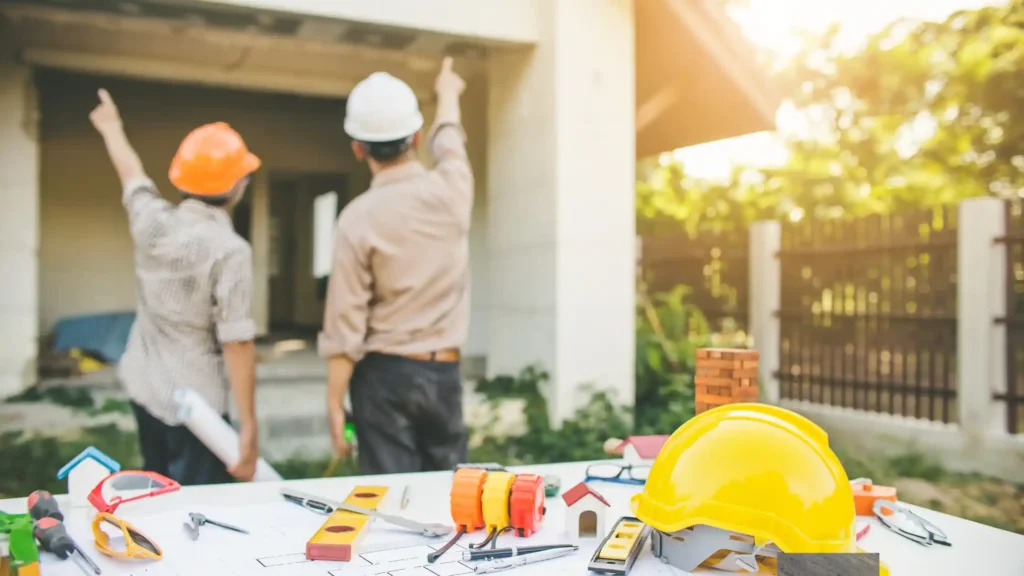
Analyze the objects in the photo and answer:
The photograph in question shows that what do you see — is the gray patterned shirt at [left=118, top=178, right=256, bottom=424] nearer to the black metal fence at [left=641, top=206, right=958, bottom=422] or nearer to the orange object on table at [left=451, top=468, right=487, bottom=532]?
the orange object on table at [left=451, top=468, right=487, bottom=532]

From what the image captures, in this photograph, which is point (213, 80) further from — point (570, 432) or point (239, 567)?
point (239, 567)

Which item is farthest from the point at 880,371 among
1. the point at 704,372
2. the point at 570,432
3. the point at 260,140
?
the point at 260,140

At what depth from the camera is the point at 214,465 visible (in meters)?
2.79

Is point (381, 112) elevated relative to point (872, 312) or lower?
elevated

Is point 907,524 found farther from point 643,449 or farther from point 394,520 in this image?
point 394,520

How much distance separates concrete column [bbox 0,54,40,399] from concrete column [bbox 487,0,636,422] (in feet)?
11.9

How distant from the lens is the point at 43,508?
1.53 m

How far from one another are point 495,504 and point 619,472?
0.57 metres

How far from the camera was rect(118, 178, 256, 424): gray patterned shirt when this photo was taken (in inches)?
108

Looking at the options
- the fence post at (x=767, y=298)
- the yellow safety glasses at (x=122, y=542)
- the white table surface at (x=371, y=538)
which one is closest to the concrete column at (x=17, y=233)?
the white table surface at (x=371, y=538)

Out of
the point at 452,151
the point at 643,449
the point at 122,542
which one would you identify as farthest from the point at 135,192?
the point at 643,449

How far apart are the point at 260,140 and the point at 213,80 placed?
3.77m

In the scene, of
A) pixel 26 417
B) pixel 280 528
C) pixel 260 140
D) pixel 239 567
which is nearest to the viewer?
pixel 239 567

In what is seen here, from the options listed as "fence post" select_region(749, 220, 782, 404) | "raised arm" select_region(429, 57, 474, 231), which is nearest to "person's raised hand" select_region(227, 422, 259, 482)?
"raised arm" select_region(429, 57, 474, 231)
